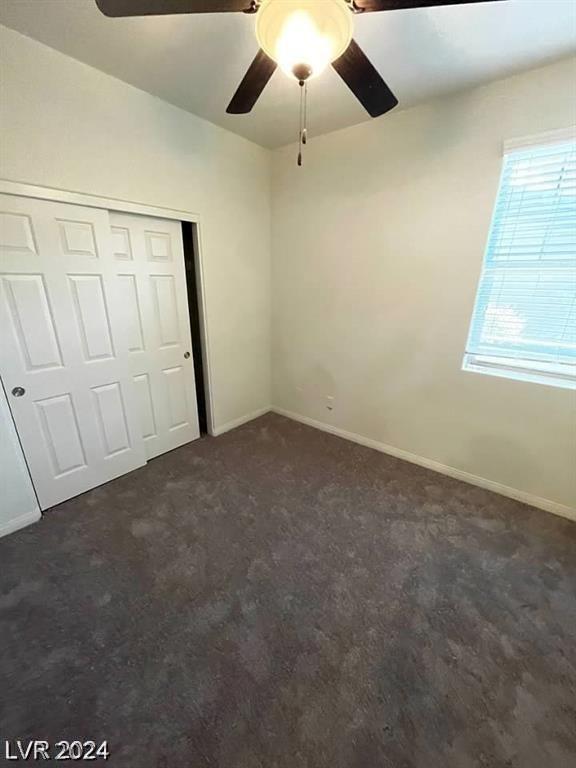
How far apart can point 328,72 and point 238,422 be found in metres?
2.92

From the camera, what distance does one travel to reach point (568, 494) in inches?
88.5

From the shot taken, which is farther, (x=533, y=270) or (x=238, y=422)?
(x=238, y=422)

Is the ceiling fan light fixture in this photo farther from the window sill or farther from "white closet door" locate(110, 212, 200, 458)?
the window sill

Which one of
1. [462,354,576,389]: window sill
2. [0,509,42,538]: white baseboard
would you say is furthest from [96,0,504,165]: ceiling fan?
[0,509,42,538]: white baseboard

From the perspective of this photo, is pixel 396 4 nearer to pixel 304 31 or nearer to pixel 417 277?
pixel 304 31

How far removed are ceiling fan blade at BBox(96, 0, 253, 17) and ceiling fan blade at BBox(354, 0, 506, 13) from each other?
1.23ft

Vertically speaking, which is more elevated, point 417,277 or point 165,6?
point 165,6

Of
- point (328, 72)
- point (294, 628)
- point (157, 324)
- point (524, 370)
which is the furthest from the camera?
point (157, 324)

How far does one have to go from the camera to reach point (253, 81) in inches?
53.8

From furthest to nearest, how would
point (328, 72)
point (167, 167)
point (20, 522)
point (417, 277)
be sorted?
point (417, 277)
point (167, 167)
point (20, 522)
point (328, 72)

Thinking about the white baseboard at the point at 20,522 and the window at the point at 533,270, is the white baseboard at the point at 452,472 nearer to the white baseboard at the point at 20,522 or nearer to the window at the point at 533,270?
the window at the point at 533,270

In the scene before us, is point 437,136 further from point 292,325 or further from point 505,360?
point 292,325

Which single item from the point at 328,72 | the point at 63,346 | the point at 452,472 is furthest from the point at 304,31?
the point at 452,472

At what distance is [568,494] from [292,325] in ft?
8.67
